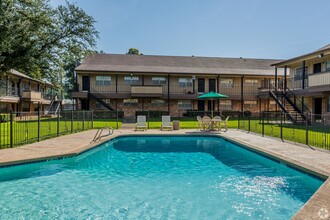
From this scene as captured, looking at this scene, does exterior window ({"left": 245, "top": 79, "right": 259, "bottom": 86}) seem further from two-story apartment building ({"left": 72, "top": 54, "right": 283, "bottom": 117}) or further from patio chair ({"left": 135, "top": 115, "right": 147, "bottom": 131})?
patio chair ({"left": 135, "top": 115, "right": 147, "bottom": 131})

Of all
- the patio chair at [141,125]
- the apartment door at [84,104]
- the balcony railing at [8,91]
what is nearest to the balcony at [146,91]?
the apartment door at [84,104]

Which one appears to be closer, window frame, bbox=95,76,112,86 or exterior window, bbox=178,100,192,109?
window frame, bbox=95,76,112,86

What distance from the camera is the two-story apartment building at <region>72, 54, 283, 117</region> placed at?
92.1ft

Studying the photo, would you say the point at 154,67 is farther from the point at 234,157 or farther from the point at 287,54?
the point at 287,54

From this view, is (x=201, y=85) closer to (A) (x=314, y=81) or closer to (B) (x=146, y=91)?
(B) (x=146, y=91)

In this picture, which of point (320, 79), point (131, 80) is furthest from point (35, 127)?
point (320, 79)

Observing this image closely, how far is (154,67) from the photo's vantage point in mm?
30562

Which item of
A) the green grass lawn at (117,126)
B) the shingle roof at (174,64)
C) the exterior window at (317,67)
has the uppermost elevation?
the shingle roof at (174,64)

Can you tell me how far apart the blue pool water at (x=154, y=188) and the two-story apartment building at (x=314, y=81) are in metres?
12.1

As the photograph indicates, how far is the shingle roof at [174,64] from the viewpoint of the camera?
29141mm

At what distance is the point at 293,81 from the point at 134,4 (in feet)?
56.1

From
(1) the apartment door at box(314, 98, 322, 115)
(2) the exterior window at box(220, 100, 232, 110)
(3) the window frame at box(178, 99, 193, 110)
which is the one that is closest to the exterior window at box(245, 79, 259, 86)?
(2) the exterior window at box(220, 100, 232, 110)

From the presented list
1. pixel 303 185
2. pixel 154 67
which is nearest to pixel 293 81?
pixel 154 67

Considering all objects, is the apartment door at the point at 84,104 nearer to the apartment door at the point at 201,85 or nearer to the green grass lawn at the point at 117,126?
the green grass lawn at the point at 117,126
